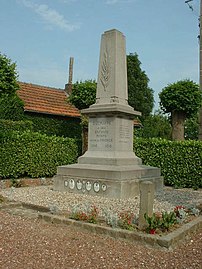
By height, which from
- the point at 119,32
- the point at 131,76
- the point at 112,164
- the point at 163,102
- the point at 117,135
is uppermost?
the point at 131,76

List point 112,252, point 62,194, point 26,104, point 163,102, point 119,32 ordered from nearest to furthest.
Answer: point 112,252 < point 62,194 < point 119,32 < point 163,102 < point 26,104

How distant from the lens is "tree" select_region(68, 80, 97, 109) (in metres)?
14.5

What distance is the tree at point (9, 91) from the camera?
46.6 ft

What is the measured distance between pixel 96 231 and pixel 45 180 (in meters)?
6.85

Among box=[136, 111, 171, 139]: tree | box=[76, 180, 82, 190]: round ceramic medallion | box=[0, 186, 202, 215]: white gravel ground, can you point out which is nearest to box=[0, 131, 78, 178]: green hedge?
box=[0, 186, 202, 215]: white gravel ground

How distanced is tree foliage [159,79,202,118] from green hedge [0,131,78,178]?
496cm

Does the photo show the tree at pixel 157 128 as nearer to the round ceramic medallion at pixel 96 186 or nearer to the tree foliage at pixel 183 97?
the tree foliage at pixel 183 97

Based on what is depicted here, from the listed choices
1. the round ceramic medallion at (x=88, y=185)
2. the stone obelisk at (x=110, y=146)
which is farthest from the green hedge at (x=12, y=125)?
the round ceramic medallion at (x=88, y=185)

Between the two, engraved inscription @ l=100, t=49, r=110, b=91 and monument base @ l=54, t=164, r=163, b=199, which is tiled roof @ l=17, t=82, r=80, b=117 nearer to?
engraved inscription @ l=100, t=49, r=110, b=91

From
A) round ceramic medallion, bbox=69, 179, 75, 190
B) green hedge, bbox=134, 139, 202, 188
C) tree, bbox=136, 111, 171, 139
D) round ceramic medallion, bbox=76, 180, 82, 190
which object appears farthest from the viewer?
tree, bbox=136, 111, 171, 139

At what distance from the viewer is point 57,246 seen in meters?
4.36

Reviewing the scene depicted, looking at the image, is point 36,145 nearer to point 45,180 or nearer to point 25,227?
point 45,180

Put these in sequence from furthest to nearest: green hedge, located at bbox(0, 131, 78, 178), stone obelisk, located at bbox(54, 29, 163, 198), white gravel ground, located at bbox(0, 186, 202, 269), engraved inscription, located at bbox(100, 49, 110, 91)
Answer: green hedge, located at bbox(0, 131, 78, 178) < engraved inscription, located at bbox(100, 49, 110, 91) < stone obelisk, located at bbox(54, 29, 163, 198) < white gravel ground, located at bbox(0, 186, 202, 269)

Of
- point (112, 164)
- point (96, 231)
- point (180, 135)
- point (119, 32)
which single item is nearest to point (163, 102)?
point (180, 135)
